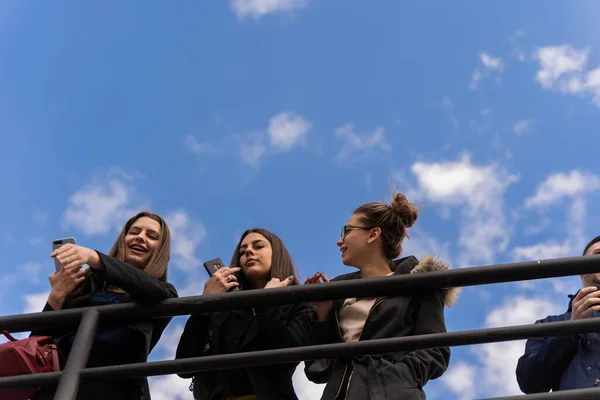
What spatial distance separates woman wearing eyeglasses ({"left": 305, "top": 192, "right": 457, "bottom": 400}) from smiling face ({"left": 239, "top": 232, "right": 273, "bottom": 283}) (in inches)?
16.0

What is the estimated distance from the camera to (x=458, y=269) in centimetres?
239

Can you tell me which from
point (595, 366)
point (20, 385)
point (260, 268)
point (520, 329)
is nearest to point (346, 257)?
point (260, 268)

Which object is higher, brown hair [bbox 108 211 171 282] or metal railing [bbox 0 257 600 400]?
brown hair [bbox 108 211 171 282]

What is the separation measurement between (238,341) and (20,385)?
1.21m

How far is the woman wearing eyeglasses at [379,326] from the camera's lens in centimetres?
283

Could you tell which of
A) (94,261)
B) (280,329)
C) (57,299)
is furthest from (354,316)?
(57,299)

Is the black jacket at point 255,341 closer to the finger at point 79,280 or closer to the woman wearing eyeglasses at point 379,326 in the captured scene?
the woman wearing eyeglasses at point 379,326

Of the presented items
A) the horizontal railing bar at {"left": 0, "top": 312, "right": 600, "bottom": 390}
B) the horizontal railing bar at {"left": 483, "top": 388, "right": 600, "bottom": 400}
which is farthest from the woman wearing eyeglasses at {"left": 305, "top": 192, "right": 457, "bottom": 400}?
the horizontal railing bar at {"left": 483, "top": 388, "right": 600, "bottom": 400}

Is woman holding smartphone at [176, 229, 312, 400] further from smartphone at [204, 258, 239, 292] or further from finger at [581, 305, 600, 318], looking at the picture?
finger at [581, 305, 600, 318]

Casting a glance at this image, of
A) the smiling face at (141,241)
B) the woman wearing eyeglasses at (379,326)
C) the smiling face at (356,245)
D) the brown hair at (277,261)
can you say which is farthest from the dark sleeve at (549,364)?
the smiling face at (141,241)

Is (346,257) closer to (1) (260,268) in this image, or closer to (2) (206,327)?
(1) (260,268)

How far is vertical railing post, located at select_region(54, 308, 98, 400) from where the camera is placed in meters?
2.30

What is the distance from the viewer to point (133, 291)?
2.66 m

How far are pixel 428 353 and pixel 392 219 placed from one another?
0.95 metres
